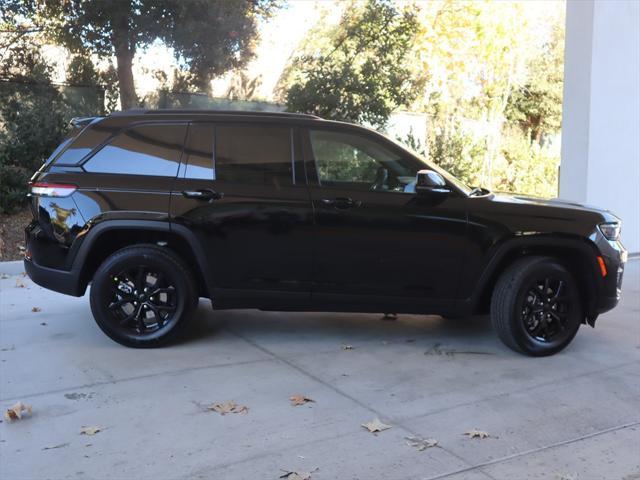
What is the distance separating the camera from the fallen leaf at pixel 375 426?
399 centimetres

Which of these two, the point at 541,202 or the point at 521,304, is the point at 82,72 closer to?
the point at 541,202

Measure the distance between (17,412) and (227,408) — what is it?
49.9 inches

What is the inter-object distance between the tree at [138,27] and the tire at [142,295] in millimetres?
6576

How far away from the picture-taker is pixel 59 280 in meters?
5.36

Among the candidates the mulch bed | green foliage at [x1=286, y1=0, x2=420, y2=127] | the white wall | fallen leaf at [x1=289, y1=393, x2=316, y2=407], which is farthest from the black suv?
green foliage at [x1=286, y1=0, x2=420, y2=127]

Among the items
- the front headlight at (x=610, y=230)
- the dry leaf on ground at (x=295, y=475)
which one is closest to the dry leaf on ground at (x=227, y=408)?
the dry leaf on ground at (x=295, y=475)

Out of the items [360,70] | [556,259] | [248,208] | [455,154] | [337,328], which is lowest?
[337,328]

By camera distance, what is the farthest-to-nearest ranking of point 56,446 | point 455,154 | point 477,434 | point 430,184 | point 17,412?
1. point 455,154
2. point 430,184
3. point 17,412
4. point 477,434
5. point 56,446

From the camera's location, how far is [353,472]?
137 inches

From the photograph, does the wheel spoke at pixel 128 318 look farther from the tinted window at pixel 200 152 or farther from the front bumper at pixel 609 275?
the front bumper at pixel 609 275

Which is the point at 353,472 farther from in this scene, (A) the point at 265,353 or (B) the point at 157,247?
(B) the point at 157,247

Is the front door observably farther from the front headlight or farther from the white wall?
the white wall

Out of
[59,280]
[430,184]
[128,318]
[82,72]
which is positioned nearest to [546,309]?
[430,184]

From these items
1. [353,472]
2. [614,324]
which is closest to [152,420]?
[353,472]
